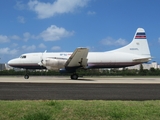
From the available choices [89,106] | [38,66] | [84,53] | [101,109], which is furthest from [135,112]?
[38,66]

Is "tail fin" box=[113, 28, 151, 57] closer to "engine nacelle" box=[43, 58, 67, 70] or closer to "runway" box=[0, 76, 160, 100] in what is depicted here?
"engine nacelle" box=[43, 58, 67, 70]

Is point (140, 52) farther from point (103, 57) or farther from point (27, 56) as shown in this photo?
point (27, 56)

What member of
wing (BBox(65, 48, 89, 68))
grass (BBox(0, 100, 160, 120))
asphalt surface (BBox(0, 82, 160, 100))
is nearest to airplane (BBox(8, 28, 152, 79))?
wing (BBox(65, 48, 89, 68))

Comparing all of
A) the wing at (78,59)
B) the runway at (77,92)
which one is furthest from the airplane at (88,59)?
the runway at (77,92)

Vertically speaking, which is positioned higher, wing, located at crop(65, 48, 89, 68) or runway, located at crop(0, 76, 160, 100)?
A: wing, located at crop(65, 48, 89, 68)

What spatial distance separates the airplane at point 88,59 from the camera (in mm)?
33438

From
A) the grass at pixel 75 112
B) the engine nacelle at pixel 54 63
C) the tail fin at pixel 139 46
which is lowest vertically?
the grass at pixel 75 112

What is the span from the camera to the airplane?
33.4m

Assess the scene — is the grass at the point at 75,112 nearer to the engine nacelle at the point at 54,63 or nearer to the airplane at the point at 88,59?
the airplane at the point at 88,59

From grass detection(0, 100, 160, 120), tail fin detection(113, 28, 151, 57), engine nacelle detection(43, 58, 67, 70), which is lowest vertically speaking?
grass detection(0, 100, 160, 120)

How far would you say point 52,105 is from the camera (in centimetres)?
850

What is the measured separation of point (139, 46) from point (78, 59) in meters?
12.7

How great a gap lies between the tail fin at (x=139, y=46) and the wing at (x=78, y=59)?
9126mm

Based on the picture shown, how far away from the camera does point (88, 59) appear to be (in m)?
36.9
